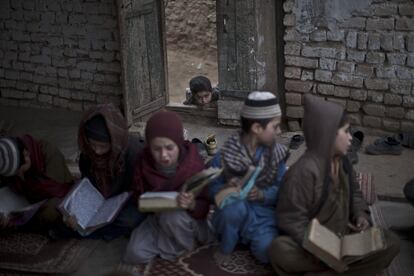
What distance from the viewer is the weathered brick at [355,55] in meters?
7.07

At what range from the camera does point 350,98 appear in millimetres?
7301

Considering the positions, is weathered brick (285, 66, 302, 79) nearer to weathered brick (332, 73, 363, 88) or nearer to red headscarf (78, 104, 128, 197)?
weathered brick (332, 73, 363, 88)

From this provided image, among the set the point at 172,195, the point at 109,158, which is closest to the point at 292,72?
the point at 109,158

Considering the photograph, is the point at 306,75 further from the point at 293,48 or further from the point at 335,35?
the point at 335,35

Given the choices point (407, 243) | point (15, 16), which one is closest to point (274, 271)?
point (407, 243)

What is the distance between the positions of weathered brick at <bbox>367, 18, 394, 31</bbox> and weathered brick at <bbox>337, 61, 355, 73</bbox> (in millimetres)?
407

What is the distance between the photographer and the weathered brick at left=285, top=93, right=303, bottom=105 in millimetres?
7503

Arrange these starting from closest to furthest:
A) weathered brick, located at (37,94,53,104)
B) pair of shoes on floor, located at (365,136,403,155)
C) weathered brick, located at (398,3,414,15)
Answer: weathered brick, located at (398,3,414,15) → pair of shoes on floor, located at (365,136,403,155) → weathered brick, located at (37,94,53,104)

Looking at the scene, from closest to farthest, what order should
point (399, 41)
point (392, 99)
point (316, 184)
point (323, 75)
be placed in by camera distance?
point (316, 184)
point (399, 41)
point (392, 99)
point (323, 75)

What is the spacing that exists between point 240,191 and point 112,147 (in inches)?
42.3

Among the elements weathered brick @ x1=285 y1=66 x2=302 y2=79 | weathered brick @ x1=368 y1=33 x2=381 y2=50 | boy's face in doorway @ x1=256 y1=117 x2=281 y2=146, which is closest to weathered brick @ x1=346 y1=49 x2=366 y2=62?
weathered brick @ x1=368 y1=33 x2=381 y2=50

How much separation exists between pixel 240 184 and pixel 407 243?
1454mm

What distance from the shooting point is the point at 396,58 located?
694cm

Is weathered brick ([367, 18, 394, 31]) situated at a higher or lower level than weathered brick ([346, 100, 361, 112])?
higher
